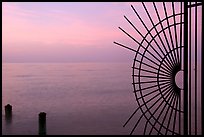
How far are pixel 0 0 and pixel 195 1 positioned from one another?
1198mm

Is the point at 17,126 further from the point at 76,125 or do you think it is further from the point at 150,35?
the point at 150,35

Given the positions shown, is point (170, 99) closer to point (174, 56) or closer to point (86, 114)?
point (174, 56)

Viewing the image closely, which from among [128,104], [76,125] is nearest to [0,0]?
[76,125]

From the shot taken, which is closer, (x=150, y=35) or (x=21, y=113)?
(x=150, y=35)

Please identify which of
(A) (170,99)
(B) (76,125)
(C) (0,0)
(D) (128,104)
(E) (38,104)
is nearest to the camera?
(C) (0,0)

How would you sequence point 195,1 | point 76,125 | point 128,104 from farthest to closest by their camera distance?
point 128,104 → point 76,125 → point 195,1

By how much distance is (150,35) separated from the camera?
1.86 meters

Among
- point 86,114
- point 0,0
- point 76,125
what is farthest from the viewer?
point 86,114

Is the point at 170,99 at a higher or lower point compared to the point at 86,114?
higher

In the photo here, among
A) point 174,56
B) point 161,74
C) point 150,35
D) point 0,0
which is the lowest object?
point 161,74

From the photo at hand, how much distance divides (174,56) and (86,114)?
2376 cm

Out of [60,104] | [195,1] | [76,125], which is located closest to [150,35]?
[195,1]

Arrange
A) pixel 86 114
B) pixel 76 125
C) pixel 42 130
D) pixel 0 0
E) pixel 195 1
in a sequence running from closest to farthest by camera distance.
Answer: pixel 0 0
pixel 195 1
pixel 42 130
pixel 76 125
pixel 86 114

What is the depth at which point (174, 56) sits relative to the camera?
191 centimetres
